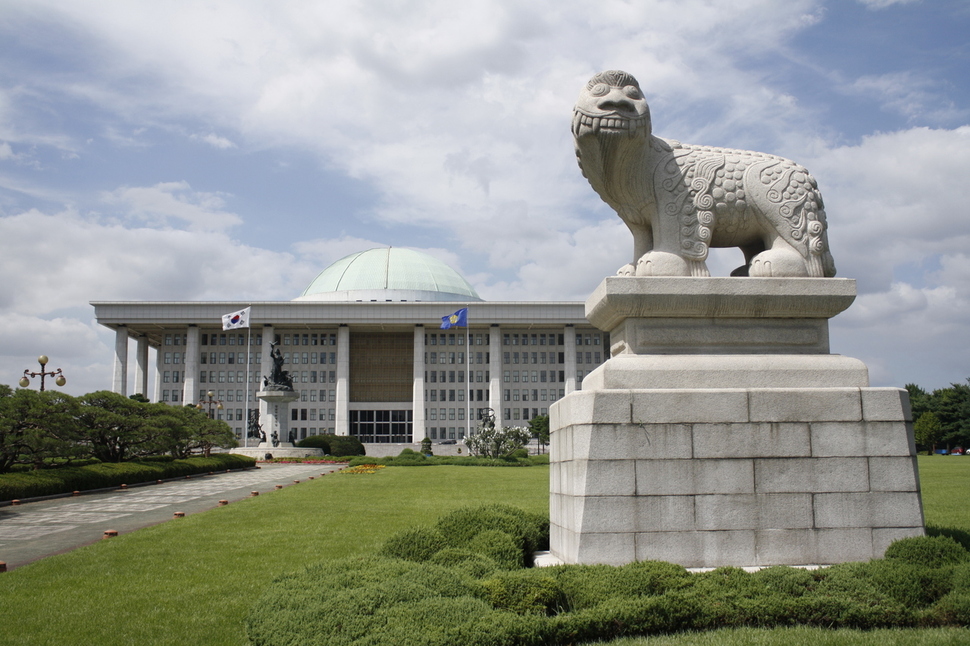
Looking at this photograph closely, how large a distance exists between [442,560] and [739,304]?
4056 mm

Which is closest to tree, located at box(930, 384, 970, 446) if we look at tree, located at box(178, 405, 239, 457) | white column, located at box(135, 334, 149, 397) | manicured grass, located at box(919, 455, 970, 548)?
manicured grass, located at box(919, 455, 970, 548)

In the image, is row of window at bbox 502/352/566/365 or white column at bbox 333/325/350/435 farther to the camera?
row of window at bbox 502/352/566/365

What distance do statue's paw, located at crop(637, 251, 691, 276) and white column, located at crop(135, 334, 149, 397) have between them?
3722 inches

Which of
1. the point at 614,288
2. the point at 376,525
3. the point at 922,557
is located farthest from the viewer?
the point at 376,525

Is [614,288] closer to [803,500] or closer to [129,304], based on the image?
[803,500]

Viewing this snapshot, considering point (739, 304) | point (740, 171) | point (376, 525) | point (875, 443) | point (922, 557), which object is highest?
point (740, 171)

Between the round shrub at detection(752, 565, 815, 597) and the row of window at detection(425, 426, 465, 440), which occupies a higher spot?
the round shrub at detection(752, 565, 815, 597)

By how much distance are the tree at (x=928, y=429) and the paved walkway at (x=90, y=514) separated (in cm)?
6336

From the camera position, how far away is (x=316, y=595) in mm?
5730

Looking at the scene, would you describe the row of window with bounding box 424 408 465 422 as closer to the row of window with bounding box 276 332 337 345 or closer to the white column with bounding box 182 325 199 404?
the row of window with bounding box 276 332 337 345

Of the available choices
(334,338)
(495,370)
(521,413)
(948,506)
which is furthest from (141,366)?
(948,506)

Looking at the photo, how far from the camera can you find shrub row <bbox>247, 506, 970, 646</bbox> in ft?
16.6

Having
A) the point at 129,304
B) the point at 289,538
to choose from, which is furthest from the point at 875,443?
the point at 129,304

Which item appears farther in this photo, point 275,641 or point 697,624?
point 697,624
